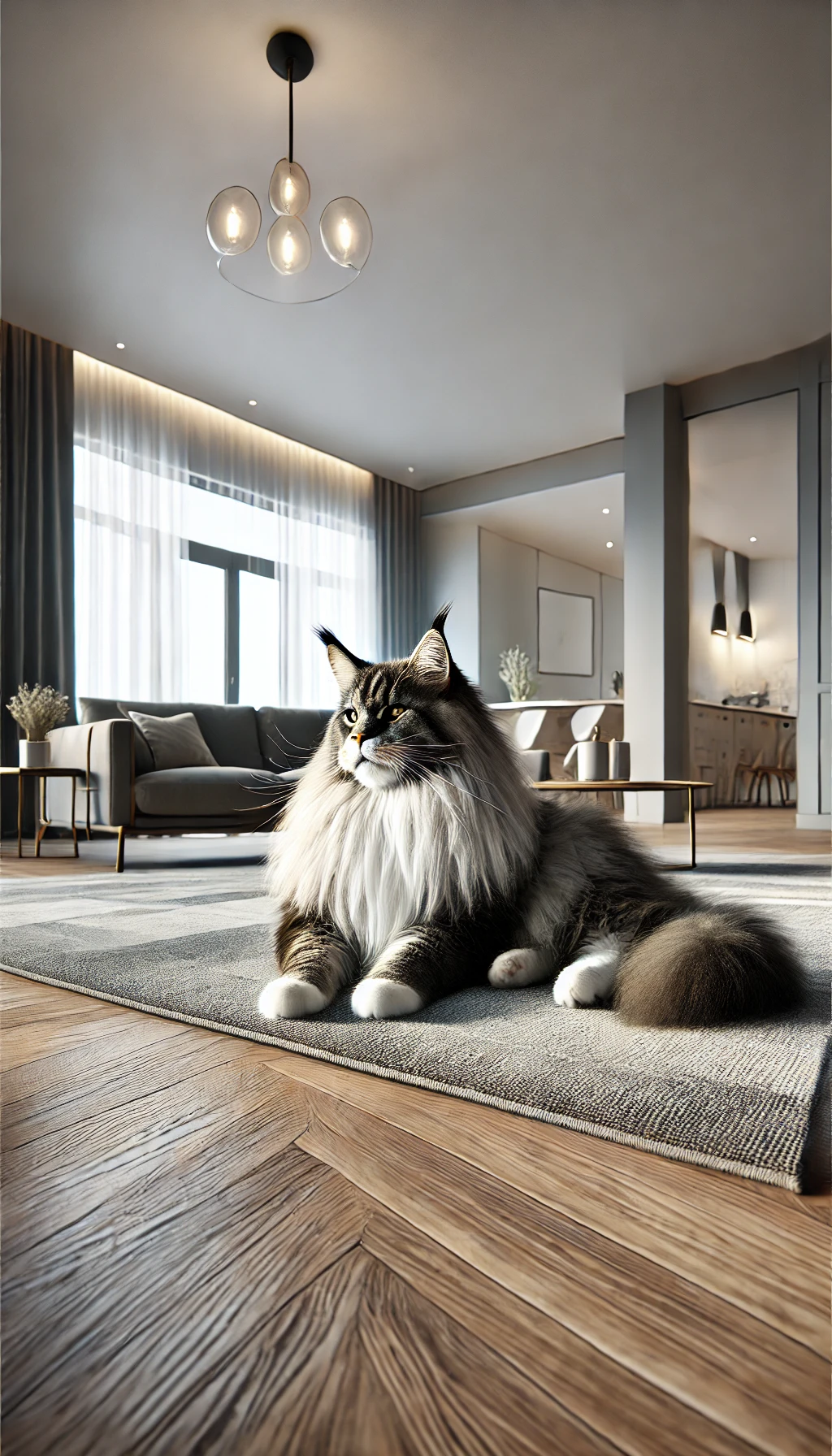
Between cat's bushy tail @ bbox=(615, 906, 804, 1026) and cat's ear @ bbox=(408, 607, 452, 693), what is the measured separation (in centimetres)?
46

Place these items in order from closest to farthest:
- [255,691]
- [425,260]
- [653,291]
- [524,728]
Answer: [425,260] < [653,291] < [255,691] < [524,728]

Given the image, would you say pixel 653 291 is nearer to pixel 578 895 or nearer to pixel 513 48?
pixel 513 48

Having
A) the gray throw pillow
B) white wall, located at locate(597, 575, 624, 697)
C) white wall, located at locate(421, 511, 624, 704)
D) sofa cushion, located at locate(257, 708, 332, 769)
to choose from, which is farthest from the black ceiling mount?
white wall, located at locate(597, 575, 624, 697)

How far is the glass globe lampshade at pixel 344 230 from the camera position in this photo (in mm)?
3061

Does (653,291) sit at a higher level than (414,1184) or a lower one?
higher

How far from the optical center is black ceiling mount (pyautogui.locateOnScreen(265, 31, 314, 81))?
2.97 m

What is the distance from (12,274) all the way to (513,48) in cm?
293

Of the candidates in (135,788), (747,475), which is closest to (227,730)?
(135,788)

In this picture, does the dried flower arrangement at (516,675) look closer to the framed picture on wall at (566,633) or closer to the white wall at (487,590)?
the white wall at (487,590)

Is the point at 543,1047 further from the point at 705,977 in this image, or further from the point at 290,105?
the point at 290,105

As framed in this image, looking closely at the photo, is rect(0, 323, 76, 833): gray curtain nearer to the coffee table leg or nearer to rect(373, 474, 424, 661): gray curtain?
the coffee table leg

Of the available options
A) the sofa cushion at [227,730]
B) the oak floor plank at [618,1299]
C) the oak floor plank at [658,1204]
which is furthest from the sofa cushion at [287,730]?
the oak floor plank at [618,1299]

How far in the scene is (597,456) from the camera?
6898 millimetres

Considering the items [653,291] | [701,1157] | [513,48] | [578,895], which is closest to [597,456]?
[653,291]
